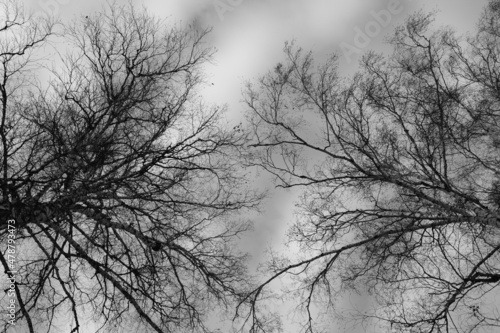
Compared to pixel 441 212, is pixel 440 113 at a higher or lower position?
higher

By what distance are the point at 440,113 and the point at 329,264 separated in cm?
420

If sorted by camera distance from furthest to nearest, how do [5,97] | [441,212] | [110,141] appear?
[441,212], [110,141], [5,97]

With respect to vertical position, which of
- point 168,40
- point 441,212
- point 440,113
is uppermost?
point 168,40

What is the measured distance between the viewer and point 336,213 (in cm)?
898

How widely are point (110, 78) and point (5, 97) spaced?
2087 millimetres

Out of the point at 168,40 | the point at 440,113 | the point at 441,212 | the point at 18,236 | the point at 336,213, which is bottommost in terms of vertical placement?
the point at 18,236

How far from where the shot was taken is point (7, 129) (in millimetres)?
7223

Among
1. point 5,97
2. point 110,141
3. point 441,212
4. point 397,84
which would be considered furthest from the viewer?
point 397,84

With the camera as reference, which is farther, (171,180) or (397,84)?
(397,84)

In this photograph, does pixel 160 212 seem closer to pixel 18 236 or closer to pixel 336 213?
pixel 18 236

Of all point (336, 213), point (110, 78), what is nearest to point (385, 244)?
point (336, 213)

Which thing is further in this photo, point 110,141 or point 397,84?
point 397,84

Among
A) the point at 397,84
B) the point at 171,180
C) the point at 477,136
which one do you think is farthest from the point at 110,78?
the point at 477,136

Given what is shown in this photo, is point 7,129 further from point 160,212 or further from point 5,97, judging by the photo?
point 160,212
